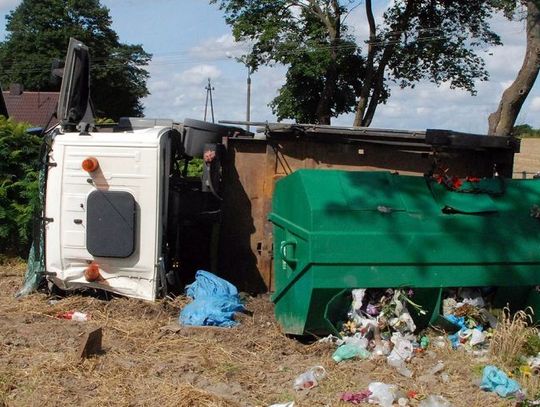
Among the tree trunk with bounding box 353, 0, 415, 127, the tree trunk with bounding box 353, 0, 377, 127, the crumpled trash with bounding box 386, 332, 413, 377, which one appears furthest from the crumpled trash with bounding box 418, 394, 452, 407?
the tree trunk with bounding box 353, 0, 415, 127

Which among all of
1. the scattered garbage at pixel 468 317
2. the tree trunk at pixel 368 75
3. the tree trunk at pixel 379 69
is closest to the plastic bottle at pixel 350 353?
the scattered garbage at pixel 468 317

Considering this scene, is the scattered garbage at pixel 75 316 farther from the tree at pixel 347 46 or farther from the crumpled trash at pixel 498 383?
the tree at pixel 347 46

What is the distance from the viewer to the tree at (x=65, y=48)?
4959 centimetres

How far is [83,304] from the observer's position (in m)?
6.84

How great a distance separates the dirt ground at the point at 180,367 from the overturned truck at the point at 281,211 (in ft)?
1.25

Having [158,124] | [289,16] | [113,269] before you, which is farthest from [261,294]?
[289,16]

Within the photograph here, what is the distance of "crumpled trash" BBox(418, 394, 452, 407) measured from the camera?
4379 millimetres

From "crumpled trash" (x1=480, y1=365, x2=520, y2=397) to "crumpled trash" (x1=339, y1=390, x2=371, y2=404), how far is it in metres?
0.79

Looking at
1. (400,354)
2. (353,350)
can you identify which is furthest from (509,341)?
(353,350)

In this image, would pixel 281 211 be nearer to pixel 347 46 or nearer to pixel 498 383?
pixel 498 383

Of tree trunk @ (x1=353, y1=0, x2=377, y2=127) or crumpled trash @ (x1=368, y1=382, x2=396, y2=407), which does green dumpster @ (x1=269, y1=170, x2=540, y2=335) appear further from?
tree trunk @ (x1=353, y1=0, x2=377, y2=127)

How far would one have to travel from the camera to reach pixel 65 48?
170 ft

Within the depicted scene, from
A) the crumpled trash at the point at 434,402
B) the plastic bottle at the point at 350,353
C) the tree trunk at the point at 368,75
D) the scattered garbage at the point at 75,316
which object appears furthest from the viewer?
the tree trunk at the point at 368,75

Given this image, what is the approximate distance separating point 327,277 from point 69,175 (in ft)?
9.80
